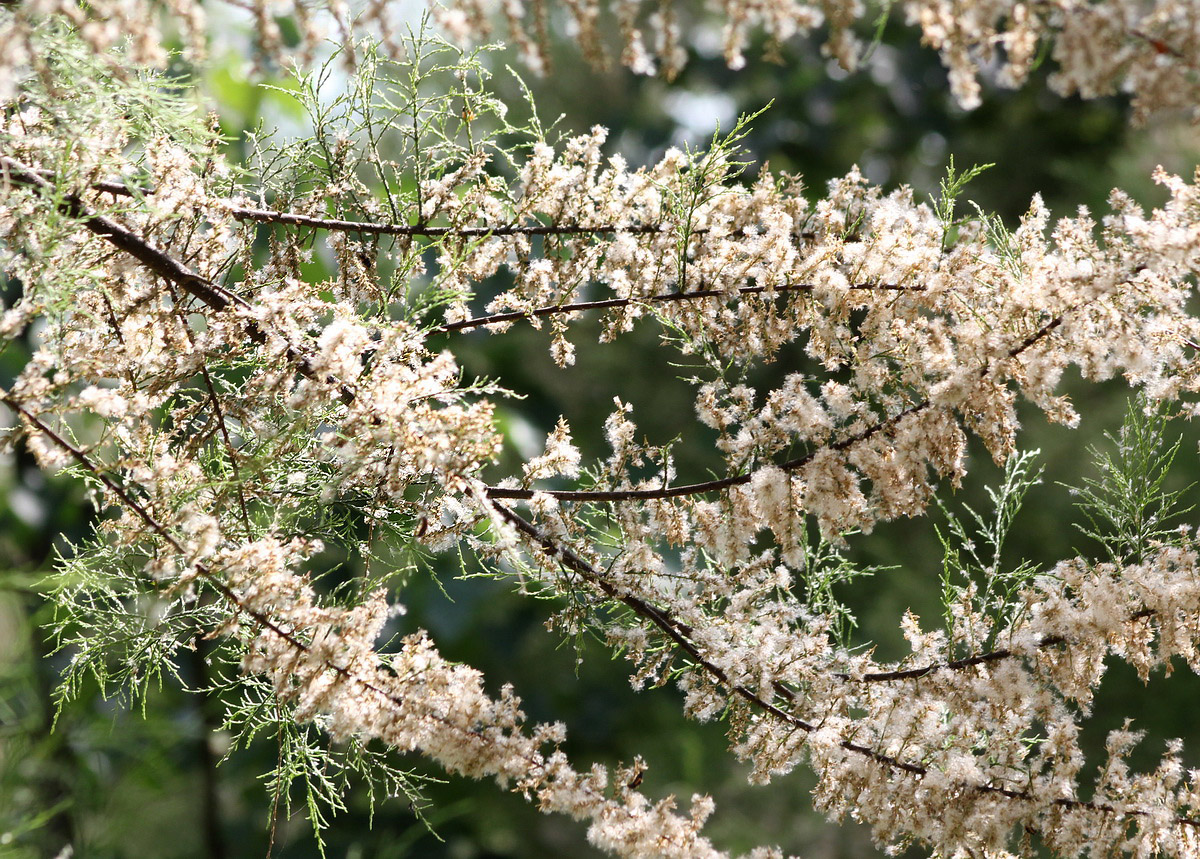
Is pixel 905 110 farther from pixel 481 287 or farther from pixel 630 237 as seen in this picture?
pixel 630 237

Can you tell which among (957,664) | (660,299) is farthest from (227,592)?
(957,664)

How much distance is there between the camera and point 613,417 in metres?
0.73

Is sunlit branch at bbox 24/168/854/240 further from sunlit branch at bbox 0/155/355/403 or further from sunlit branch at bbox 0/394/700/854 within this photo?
sunlit branch at bbox 0/394/700/854

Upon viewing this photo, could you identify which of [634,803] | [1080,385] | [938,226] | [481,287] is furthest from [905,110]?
[634,803]

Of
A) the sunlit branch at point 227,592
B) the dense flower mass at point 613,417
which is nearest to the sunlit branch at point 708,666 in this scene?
the dense flower mass at point 613,417

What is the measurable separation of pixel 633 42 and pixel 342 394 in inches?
10.2

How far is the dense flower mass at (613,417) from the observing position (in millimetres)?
570

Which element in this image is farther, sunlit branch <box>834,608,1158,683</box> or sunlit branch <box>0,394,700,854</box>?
sunlit branch <box>834,608,1158,683</box>

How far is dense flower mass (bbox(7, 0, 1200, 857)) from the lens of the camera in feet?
1.87

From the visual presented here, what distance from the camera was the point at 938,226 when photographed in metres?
0.70

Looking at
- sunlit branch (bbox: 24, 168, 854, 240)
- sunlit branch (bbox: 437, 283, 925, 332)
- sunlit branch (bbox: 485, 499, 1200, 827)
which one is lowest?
sunlit branch (bbox: 485, 499, 1200, 827)

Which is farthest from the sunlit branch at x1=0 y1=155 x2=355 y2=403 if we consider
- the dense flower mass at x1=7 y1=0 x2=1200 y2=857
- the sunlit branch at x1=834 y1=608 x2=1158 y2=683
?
the sunlit branch at x1=834 y1=608 x2=1158 y2=683

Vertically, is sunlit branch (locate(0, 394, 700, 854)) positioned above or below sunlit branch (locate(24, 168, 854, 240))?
below

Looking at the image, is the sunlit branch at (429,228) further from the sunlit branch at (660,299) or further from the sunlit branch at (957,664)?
the sunlit branch at (957,664)
